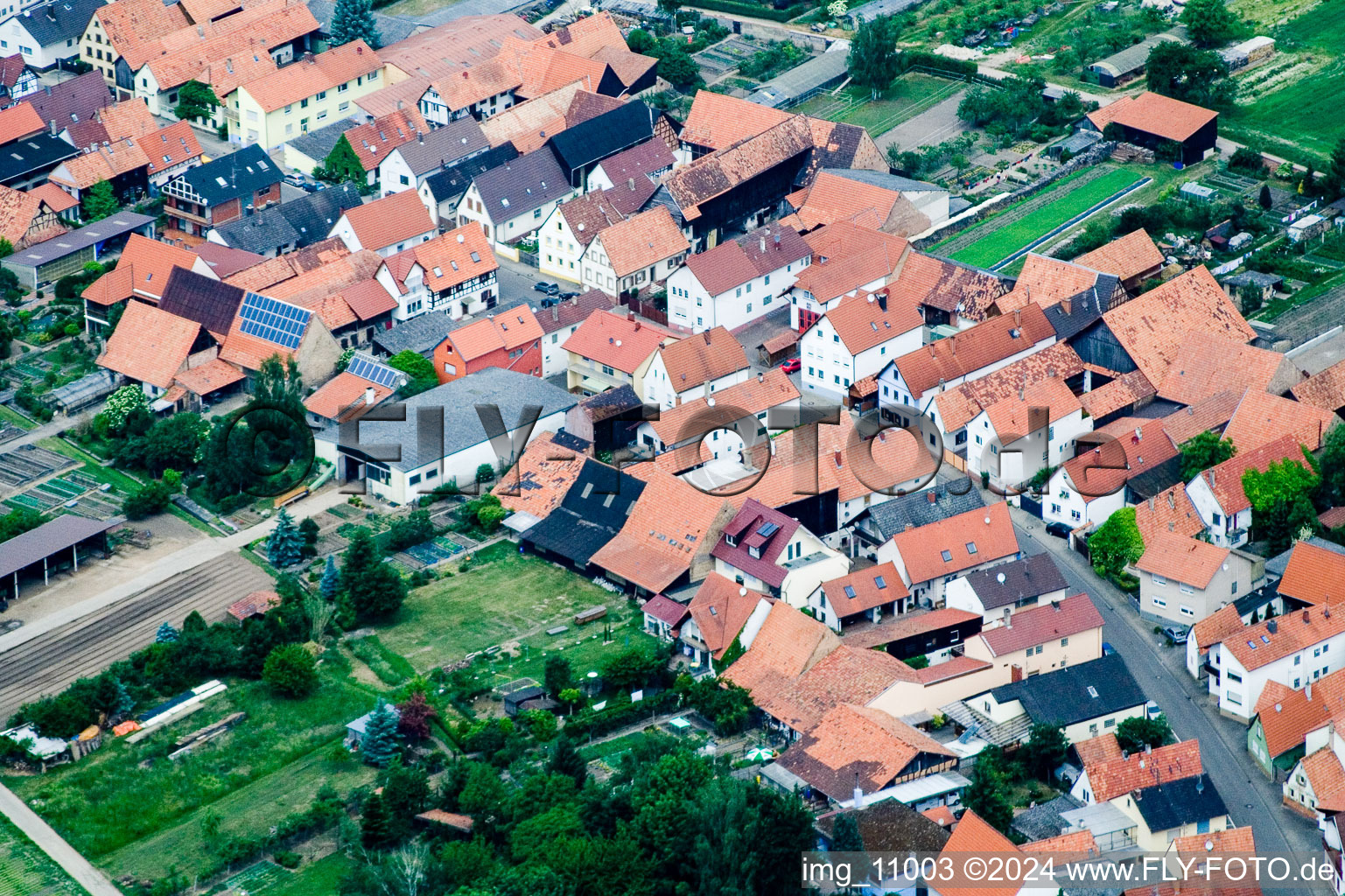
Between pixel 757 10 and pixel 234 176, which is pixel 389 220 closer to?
pixel 234 176

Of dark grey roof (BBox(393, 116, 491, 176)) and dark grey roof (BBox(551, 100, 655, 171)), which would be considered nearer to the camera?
dark grey roof (BBox(393, 116, 491, 176))

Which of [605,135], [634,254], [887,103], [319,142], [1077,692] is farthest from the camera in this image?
[887,103]

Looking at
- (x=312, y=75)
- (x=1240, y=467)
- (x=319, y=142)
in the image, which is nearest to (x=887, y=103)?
(x=319, y=142)

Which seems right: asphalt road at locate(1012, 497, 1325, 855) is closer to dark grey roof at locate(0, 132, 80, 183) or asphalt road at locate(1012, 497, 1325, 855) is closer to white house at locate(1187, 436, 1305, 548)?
white house at locate(1187, 436, 1305, 548)

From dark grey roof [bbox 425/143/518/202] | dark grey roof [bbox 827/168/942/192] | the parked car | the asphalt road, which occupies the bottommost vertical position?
the asphalt road

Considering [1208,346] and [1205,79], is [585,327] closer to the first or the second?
[1208,346]

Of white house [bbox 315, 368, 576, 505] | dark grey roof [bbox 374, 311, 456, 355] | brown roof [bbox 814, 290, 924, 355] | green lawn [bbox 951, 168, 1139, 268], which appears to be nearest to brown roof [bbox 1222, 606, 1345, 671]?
brown roof [bbox 814, 290, 924, 355]

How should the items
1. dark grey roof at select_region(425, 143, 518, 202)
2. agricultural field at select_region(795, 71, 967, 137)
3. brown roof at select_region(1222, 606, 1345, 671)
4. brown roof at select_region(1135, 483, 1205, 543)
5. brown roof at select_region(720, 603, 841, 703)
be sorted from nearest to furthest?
1. brown roof at select_region(1222, 606, 1345, 671)
2. brown roof at select_region(720, 603, 841, 703)
3. brown roof at select_region(1135, 483, 1205, 543)
4. dark grey roof at select_region(425, 143, 518, 202)
5. agricultural field at select_region(795, 71, 967, 137)
